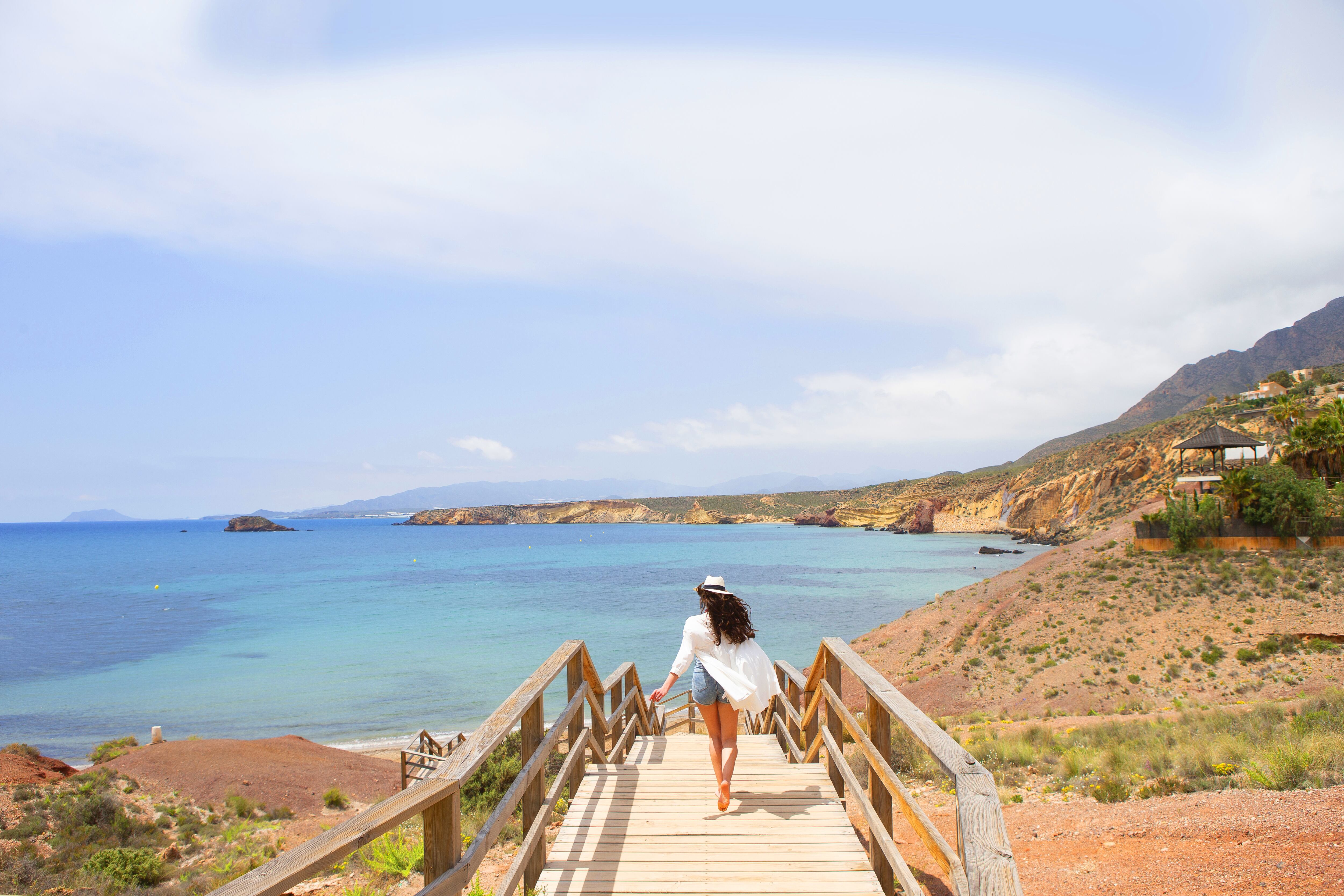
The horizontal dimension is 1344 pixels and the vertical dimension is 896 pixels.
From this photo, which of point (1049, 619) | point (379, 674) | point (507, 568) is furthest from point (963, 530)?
point (379, 674)

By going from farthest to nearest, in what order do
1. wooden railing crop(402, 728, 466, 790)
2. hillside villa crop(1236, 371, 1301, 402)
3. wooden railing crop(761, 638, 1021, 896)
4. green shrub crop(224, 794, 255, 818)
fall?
hillside villa crop(1236, 371, 1301, 402) < green shrub crop(224, 794, 255, 818) < wooden railing crop(402, 728, 466, 790) < wooden railing crop(761, 638, 1021, 896)

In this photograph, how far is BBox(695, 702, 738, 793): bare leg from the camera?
461 centimetres

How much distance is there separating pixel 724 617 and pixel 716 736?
81 cm

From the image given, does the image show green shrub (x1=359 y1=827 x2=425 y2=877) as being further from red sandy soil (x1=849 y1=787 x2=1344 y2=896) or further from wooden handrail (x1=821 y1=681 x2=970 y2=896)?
wooden handrail (x1=821 y1=681 x2=970 y2=896)

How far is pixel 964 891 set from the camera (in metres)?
2.07

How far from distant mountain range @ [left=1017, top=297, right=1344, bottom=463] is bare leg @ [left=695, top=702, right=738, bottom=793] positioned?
155 meters

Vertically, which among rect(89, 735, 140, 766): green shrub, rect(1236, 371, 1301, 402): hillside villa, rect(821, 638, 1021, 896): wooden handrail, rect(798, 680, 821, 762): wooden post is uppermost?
rect(1236, 371, 1301, 402): hillside villa

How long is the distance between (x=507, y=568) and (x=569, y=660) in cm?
6683

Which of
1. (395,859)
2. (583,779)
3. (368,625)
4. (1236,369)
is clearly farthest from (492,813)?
(1236,369)

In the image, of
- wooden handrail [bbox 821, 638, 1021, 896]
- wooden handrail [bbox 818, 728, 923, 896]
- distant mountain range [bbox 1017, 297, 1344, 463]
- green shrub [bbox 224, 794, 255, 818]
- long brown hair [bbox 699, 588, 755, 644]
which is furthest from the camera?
distant mountain range [bbox 1017, 297, 1344, 463]

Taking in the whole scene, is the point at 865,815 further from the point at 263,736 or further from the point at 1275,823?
the point at 263,736

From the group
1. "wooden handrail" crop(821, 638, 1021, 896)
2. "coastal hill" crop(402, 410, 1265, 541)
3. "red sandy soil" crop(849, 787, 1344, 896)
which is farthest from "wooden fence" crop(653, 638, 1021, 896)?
"coastal hill" crop(402, 410, 1265, 541)

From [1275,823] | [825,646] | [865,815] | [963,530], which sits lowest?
[963,530]

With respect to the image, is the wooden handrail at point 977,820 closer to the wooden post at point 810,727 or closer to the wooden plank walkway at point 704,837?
the wooden plank walkway at point 704,837
